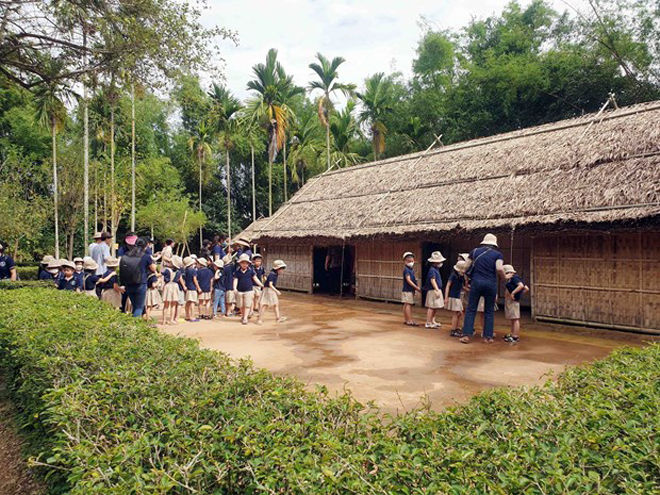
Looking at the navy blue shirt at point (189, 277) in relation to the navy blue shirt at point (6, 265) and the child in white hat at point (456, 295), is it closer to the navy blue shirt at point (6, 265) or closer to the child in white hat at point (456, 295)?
the navy blue shirt at point (6, 265)

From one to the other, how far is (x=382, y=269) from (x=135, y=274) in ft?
24.6

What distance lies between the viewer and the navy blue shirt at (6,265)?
37.2 ft

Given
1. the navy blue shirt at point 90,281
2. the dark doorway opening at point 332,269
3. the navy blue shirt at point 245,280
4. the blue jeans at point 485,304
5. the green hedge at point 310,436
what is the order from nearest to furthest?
the green hedge at point 310,436 < the blue jeans at point 485,304 < the navy blue shirt at point 90,281 < the navy blue shirt at point 245,280 < the dark doorway opening at point 332,269

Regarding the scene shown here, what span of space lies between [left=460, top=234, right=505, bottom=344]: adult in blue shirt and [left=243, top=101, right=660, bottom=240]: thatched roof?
2.06m

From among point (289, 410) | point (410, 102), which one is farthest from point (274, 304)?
point (410, 102)

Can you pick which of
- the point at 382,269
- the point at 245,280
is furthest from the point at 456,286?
the point at 382,269

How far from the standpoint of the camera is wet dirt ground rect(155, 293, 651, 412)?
17.8ft

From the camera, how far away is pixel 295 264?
16.9 m

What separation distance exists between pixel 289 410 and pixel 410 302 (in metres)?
7.12

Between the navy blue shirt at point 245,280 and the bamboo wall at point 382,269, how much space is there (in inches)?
188

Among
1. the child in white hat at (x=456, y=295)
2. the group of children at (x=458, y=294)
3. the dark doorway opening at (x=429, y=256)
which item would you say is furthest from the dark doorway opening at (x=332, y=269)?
the child in white hat at (x=456, y=295)

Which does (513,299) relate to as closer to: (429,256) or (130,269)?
(429,256)

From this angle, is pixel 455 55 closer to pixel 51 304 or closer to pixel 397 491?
pixel 51 304

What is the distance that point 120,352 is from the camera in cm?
388
